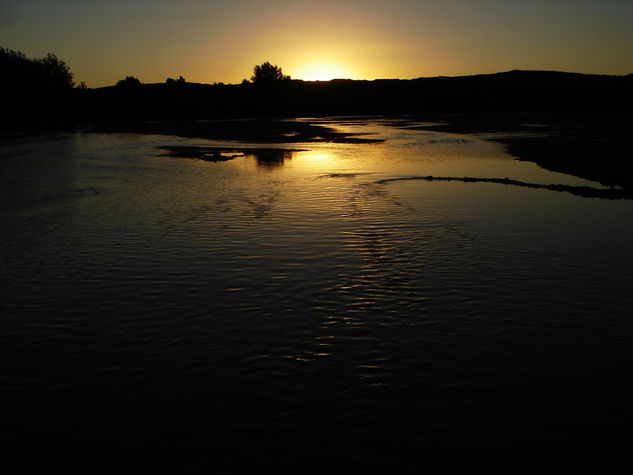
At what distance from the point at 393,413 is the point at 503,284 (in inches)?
330

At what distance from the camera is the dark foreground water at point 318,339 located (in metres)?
9.77

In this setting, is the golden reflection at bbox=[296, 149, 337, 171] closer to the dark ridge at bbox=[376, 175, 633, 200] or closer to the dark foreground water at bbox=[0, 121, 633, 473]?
the dark ridge at bbox=[376, 175, 633, 200]

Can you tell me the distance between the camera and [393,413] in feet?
34.8

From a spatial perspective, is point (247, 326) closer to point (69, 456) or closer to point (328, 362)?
point (328, 362)

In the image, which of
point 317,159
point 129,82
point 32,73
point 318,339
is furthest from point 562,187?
point 129,82

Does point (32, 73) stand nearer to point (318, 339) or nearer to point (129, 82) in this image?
point (129, 82)

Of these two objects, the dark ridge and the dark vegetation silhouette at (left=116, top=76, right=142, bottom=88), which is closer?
the dark ridge

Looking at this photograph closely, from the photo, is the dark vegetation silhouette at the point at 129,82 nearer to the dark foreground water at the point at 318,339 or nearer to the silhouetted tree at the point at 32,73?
the silhouetted tree at the point at 32,73

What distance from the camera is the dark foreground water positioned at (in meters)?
9.77

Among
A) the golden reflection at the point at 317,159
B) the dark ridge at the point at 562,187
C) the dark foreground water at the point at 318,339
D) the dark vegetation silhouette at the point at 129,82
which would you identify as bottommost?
the dark foreground water at the point at 318,339

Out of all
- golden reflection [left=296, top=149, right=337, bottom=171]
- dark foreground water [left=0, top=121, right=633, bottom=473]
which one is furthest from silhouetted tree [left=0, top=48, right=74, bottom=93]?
dark foreground water [left=0, top=121, right=633, bottom=473]

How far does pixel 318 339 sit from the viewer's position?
1370 cm

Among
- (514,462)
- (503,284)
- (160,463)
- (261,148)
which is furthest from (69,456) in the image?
(261,148)

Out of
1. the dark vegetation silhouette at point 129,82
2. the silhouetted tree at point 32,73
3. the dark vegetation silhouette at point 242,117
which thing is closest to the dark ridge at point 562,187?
the dark vegetation silhouette at point 242,117
